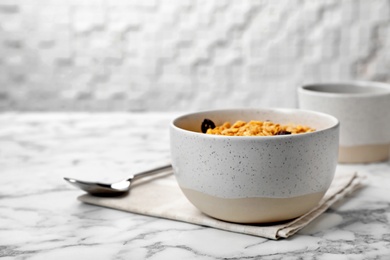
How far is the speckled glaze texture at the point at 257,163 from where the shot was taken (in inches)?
32.3

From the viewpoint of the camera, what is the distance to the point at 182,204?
951 mm

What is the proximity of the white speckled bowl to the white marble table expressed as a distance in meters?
0.04

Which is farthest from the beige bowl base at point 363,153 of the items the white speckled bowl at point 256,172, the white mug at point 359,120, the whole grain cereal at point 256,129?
the white speckled bowl at point 256,172

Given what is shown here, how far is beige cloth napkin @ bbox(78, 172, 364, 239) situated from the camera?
843 mm

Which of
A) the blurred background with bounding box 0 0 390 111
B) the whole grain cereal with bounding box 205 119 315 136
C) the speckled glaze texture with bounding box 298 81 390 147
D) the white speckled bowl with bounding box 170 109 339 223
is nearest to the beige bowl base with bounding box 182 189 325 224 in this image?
the white speckled bowl with bounding box 170 109 339 223

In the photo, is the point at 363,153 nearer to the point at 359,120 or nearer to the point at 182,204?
the point at 359,120

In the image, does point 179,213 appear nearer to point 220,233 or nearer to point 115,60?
point 220,233

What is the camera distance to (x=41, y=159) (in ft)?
4.10

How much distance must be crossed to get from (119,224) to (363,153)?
1.64 feet

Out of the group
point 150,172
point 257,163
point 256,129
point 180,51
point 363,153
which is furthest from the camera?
point 180,51

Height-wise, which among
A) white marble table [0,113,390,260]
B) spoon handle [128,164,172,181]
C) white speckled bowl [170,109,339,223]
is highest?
white speckled bowl [170,109,339,223]

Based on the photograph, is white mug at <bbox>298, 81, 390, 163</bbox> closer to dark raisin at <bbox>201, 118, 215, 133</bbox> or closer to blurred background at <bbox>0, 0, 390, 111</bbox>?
dark raisin at <bbox>201, 118, 215, 133</bbox>

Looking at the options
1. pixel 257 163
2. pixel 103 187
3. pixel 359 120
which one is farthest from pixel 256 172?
pixel 359 120

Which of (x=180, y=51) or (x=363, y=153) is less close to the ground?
(x=180, y=51)
